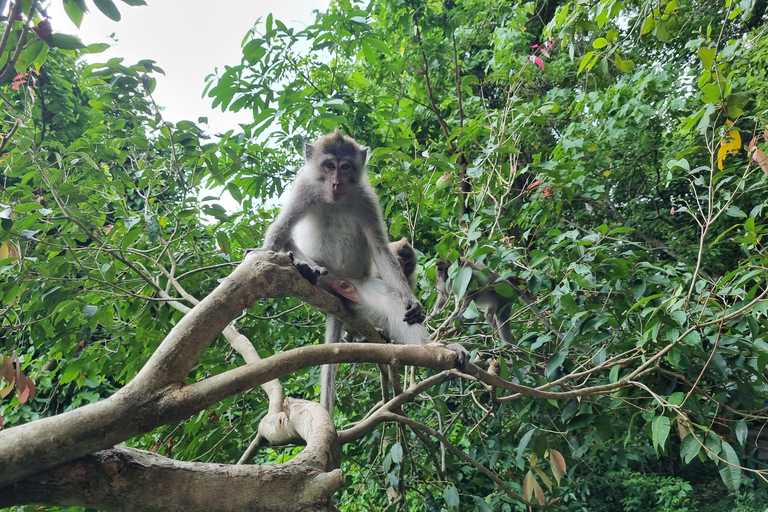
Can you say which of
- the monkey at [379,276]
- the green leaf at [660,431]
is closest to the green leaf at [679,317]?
the green leaf at [660,431]

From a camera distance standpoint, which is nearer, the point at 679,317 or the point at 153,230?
the point at 679,317

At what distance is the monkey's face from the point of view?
4.20m

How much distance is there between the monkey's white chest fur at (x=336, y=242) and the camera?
4.25 metres

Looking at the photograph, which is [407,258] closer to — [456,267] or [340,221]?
[340,221]

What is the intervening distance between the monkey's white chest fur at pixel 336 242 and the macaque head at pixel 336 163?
19cm

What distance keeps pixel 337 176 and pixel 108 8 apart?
256 centimetres

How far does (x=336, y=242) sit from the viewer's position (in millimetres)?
4258

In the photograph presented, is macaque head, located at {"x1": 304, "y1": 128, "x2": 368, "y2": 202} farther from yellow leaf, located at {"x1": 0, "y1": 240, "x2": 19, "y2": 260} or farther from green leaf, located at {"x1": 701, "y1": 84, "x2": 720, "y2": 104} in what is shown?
green leaf, located at {"x1": 701, "y1": 84, "x2": 720, "y2": 104}

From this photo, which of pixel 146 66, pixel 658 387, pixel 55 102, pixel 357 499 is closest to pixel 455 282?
pixel 658 387

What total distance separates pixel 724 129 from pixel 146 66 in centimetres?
362

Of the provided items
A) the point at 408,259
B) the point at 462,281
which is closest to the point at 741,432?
the point at 462,281

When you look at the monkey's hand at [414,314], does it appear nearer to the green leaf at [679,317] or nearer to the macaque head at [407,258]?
the green leaf at [679,317]

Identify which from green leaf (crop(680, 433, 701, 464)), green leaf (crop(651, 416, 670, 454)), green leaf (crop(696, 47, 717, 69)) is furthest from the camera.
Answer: green leaf (crop(696, 47, 717, 69))

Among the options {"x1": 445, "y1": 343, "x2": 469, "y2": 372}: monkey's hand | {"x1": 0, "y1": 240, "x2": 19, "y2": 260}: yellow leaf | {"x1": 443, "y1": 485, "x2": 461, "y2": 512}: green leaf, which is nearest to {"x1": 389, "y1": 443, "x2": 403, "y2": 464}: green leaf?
{"x1": 443, "y1": 485, "x2": 461, "y2": 512}: green leaf
